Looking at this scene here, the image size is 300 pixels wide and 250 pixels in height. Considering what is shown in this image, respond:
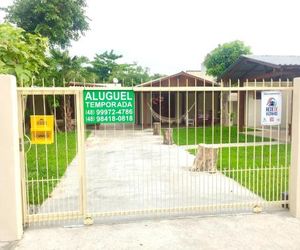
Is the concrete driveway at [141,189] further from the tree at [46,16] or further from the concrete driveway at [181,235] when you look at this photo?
the tree at [46,16]

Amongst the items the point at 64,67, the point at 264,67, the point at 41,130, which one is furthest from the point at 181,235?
the point at 64,67

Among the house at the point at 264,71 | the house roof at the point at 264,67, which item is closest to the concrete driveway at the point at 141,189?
the house at the point at 264,71

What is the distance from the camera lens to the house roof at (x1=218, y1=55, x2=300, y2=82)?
38.8ft

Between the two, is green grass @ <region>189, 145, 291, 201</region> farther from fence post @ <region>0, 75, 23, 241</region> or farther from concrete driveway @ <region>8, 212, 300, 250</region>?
fence post @ <region>0, 75, 23, 241</region>

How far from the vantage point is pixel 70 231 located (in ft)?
13.8

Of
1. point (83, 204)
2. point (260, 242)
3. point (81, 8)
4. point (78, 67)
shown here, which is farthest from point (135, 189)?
point (81, 8)

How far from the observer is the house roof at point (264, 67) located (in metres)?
11.8

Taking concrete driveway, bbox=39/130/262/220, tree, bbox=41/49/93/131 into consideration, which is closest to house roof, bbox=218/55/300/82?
concrete driveway, bbox=39/130/262/220

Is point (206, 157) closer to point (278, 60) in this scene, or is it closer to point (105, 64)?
point (278, 60)

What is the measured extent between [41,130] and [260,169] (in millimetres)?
3296

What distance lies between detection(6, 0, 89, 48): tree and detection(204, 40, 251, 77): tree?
50.5 feet

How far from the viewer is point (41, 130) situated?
14.1ft

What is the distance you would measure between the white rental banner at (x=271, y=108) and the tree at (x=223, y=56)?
1022 inches

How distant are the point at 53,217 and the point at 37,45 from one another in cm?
368
